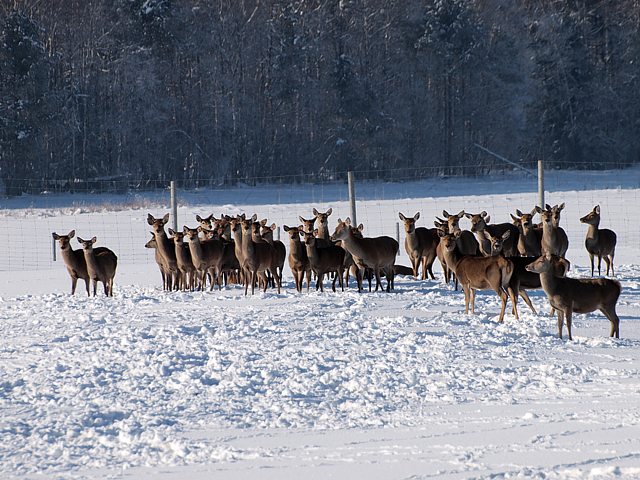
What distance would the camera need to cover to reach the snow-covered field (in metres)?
6.29

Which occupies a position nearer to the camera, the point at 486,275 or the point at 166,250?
the point at 486,275

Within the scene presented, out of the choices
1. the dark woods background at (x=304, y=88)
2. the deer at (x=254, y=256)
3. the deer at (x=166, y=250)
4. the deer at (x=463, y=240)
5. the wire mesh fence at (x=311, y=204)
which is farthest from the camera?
the dark woods background at (x=304, y=88)

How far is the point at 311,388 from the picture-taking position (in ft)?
26.9

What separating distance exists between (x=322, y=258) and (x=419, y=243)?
91.1 inches

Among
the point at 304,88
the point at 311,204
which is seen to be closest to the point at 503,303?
the point at 311,204

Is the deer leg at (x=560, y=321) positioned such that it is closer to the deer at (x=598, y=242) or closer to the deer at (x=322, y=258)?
the deer at (x=322, y=258)

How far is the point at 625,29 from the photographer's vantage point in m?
60.1

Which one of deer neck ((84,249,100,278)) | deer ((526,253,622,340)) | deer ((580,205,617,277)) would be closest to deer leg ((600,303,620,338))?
deer ((526,253,622,340))

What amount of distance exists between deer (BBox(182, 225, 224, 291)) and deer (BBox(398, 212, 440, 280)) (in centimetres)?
344

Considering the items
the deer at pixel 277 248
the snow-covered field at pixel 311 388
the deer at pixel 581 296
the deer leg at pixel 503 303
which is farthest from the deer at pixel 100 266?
the deer at pixel 581 296

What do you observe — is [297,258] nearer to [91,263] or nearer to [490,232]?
[490,232]

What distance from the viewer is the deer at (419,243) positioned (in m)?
16.2

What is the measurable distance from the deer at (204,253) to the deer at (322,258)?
1.83 metres

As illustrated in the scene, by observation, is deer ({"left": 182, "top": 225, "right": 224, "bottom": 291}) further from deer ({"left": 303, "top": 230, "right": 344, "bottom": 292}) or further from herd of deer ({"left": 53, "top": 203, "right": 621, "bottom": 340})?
deer ({"left": 303, "top": 230, "right": 344, "bottom": 292})
